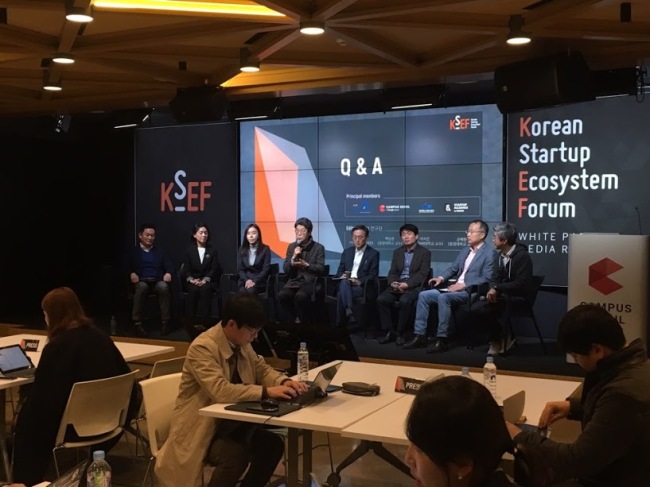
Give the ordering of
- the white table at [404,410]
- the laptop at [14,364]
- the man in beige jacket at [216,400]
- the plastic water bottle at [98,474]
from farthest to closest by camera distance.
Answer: the laptop at [14,364]
the man in beige jacket at [216,400]
the white table at [404,410]
the plastic water bottle at [98,474]

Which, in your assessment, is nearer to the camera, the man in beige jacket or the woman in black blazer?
the man in beige jacket

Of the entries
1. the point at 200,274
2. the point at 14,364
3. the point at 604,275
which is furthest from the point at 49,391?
the point at 200,274

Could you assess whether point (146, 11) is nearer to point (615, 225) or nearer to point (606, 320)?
point (606, 320)

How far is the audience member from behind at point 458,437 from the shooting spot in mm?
1356

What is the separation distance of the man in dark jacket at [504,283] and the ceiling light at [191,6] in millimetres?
3354

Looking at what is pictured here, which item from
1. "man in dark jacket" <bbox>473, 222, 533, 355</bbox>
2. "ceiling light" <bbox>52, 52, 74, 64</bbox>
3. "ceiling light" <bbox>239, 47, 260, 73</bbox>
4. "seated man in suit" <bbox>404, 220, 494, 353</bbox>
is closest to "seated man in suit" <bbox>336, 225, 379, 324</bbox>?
"seated man in suit" <bbox>404, 220, 494, 353</bbox>

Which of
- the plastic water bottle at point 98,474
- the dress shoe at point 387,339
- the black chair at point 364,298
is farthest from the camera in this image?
the black chair at point 364,298

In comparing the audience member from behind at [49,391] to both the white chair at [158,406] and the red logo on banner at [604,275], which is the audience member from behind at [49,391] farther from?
the red logo on banner at [604,275]

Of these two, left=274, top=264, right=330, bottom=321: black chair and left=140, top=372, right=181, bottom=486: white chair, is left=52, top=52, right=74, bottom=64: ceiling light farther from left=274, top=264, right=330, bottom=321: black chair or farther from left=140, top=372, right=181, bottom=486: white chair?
left=274, top=264, right=330, bottom=321: black chair

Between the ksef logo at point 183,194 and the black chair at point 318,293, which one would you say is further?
the ksef logo at point 183,194

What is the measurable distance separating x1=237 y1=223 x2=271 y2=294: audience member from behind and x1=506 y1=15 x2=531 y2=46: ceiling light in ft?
14.4

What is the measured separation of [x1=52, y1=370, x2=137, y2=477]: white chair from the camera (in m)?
3.71

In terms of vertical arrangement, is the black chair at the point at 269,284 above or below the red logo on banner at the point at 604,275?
below

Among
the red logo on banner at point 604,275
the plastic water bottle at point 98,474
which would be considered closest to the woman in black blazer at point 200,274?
the red logo on banner at point 604,275
